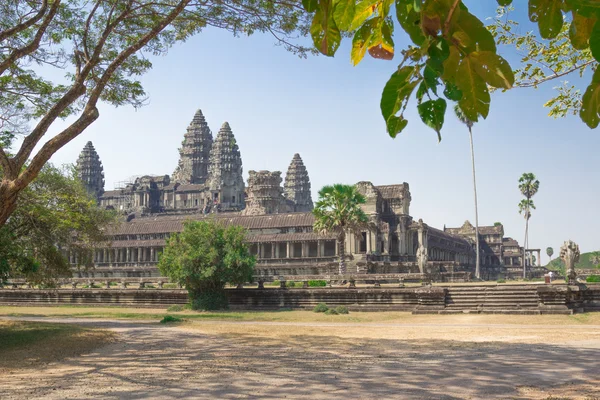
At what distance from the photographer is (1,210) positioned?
36.5 ft

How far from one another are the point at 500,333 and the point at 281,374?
9035 millimetres

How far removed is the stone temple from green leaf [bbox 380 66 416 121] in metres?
24.1

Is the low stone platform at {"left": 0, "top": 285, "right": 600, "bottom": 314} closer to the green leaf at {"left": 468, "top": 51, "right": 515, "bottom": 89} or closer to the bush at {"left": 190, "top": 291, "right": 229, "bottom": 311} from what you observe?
the bush at {"left": 190, "top": 291, "right": 229, "bottom": 311}

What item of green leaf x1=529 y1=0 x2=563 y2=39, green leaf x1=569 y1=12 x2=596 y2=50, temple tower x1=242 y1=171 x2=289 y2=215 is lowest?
green leaf x1=569 y1=12 x2=596 y2=50

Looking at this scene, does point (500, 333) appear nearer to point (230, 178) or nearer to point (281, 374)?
point (281, 374)

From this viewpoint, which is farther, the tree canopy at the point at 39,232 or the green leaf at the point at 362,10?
the tree canopy at the point at 39,232

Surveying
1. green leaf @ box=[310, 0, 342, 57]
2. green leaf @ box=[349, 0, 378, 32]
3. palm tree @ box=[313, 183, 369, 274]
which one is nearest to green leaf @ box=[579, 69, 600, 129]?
green leaf @ box=[349, 0, 378, 32]

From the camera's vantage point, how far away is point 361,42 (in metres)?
2.92

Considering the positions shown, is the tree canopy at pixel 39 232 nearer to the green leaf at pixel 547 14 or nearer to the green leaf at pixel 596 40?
the green leaf at pixel 547 14

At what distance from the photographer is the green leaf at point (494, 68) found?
2.21 metres

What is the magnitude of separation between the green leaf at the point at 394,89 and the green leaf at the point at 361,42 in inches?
20.1

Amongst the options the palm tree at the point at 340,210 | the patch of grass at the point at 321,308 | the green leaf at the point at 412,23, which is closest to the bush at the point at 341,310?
the patch of grass at the point at 321,308

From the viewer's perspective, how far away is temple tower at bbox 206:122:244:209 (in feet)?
336

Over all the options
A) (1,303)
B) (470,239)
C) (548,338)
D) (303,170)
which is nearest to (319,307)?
(548,338)
